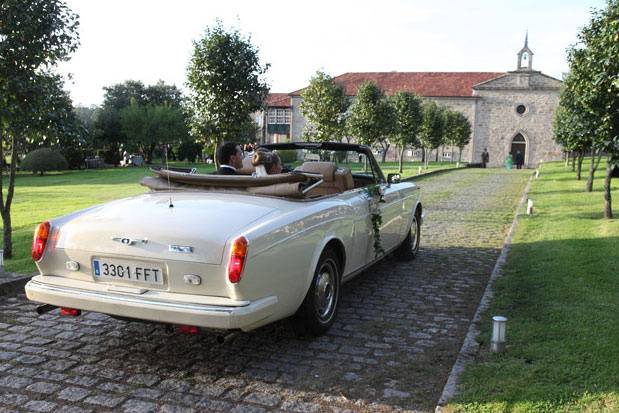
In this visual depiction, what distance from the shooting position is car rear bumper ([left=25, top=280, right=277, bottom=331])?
11.5 ft

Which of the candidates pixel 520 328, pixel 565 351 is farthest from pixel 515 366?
pixel 520 328

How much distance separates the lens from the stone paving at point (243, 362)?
351 centimetres

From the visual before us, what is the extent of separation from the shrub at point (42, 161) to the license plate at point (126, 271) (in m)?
37.5

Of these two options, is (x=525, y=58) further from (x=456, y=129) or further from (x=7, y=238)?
(x=7, y=238)

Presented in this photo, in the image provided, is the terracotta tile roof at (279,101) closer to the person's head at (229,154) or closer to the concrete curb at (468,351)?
the person's head at (229,154)

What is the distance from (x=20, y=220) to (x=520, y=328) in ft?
35.6

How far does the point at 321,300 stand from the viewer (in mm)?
4703

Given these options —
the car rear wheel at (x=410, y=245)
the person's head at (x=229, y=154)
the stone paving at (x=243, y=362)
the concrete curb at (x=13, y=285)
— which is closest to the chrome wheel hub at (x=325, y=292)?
the stone paving at (x=243, y=362)

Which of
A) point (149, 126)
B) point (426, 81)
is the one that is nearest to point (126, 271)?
point (149, 126)

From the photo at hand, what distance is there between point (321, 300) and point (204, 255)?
1.42 m

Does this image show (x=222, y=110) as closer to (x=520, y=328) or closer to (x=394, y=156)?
(x=520, y=328)

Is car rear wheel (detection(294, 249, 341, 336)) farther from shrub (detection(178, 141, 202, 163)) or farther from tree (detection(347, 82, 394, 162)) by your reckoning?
shrub (detection(178, 141, 202, 163))

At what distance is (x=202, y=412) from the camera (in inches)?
132

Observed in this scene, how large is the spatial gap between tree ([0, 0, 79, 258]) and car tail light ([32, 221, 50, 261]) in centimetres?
316
